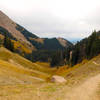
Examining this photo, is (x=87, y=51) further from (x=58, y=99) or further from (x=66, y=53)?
(x=58, y=99)

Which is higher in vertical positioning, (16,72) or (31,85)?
(16,72)

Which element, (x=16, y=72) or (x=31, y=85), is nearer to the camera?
(x=31, y=85)

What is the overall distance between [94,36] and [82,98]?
83.4m

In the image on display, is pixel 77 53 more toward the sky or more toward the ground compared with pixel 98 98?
more toward the sky

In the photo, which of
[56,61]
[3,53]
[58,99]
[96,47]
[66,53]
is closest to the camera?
[58,99]

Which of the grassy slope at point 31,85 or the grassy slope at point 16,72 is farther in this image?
the grassy slope at point 16,72

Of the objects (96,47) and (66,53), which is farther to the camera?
(66,53)

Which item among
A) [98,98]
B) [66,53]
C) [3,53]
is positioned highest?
[66,53]

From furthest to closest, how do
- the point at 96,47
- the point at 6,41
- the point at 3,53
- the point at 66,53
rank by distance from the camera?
the point at 66,53 → the point at 6,41 → the point at 96,47 → the point at 3,53

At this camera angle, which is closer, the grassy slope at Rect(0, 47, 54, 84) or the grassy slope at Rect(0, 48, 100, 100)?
the grassy slope at Rect(0, 48, 100, 100)

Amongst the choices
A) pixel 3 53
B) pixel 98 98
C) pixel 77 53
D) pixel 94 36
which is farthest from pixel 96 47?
pixel 98 98

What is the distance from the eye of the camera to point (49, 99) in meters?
15.4

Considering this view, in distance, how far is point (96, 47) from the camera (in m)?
87.0

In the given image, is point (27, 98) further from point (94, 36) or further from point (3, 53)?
point (94, 36)
